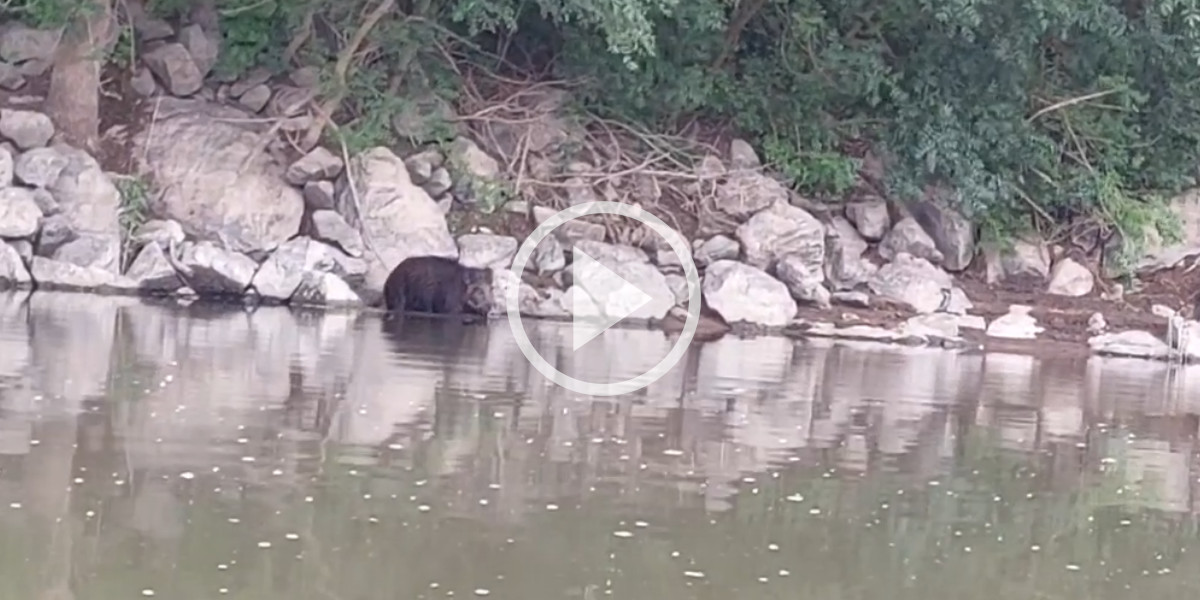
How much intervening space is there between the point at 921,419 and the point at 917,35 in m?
10.4

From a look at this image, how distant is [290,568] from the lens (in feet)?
19.8

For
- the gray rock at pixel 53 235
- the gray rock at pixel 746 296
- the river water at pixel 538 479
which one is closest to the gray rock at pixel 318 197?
the gray rock at pixel 53 235

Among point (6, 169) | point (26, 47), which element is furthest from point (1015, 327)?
point (26, 47)

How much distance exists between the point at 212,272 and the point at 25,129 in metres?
2.80

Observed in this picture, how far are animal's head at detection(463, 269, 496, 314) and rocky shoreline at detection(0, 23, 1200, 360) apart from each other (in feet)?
0.32

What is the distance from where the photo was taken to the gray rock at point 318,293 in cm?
1706

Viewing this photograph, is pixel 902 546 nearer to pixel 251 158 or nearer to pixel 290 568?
pixel 290 568

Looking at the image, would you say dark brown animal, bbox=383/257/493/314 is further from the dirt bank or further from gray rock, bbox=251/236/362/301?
the dirt bank

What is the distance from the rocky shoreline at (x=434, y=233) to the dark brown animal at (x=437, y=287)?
0.50ft

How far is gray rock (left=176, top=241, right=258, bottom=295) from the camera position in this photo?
16.9m

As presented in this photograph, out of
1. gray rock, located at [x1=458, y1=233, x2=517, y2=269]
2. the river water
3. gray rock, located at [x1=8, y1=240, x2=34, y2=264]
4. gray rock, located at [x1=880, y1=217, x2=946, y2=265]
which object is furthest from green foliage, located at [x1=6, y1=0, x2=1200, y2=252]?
the river water

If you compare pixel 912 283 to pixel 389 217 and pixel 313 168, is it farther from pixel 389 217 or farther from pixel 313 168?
pixel 313 168

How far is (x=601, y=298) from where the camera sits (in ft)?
59.2

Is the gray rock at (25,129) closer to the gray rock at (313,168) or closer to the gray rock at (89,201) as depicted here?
the gray rock at (89,201)
